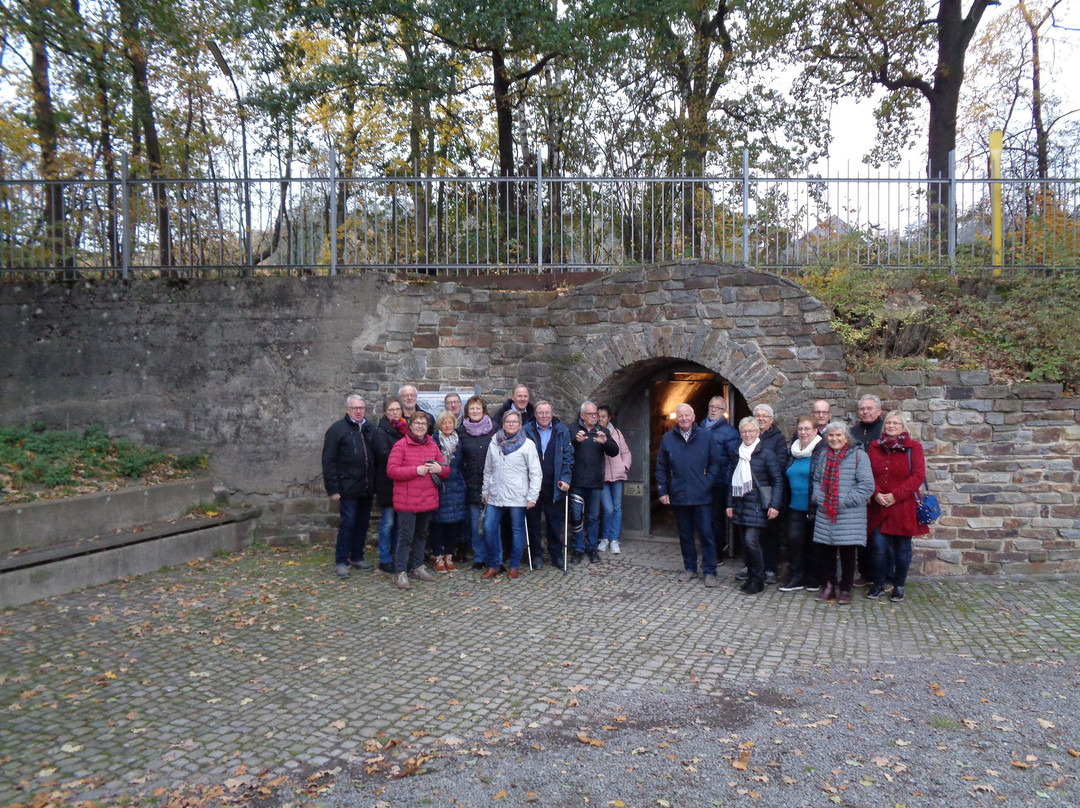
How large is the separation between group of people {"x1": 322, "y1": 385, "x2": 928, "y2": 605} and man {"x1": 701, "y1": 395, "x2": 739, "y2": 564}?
2cm

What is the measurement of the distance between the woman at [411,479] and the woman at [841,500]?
346cm

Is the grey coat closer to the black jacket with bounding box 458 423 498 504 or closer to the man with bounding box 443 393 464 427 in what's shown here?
the black jacket with bounding box 458 423 498 504

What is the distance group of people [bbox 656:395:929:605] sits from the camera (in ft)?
21.8

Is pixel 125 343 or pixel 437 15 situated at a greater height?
pixel 437 15

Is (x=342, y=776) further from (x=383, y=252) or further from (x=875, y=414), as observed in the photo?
(x=383, y=252)

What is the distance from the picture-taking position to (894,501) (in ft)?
21.8

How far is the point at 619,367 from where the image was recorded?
854cm

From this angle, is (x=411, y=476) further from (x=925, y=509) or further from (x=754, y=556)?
(x=925, y=509)

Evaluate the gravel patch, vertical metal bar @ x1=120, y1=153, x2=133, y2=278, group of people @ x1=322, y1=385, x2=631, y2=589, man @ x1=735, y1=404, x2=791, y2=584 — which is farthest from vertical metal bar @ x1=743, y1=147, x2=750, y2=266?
vertical metal bar @ x1=120, y1=153, x2=133, y2=278

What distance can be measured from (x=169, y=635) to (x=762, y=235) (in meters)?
7.75

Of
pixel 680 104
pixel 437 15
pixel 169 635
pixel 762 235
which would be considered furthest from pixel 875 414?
pixel 680 104

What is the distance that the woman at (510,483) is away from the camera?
298 inches

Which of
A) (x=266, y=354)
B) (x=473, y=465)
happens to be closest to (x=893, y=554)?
(x=473, y=465)

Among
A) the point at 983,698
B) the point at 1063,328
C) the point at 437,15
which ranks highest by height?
the point at 437,15
